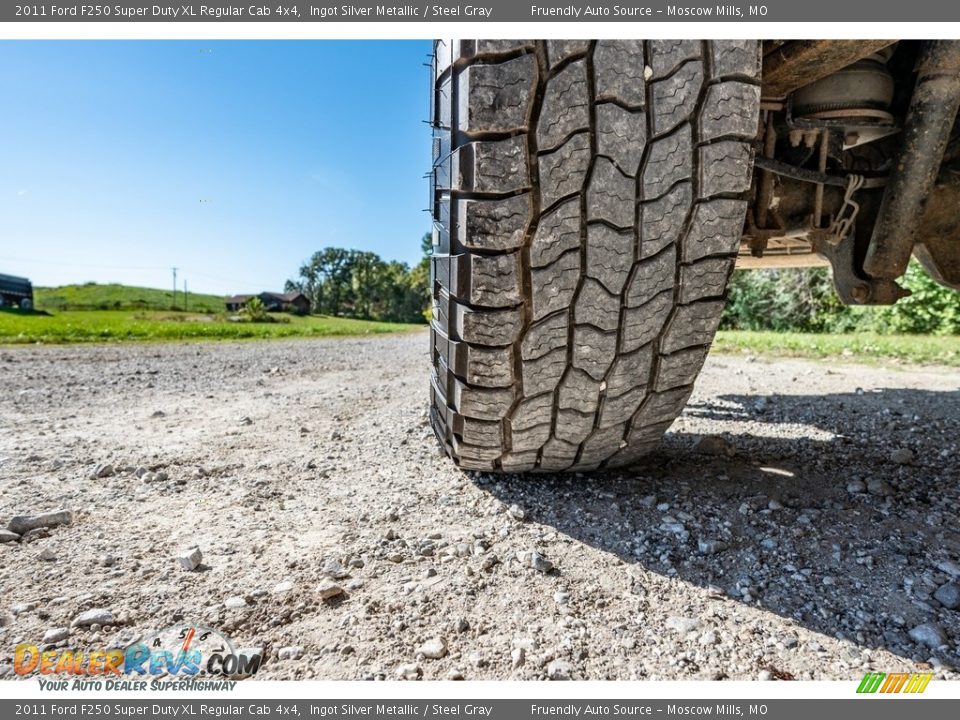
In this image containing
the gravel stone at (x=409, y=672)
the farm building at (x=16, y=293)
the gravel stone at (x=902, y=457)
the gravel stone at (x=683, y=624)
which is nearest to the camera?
the gravel stone at (x=409, y=672)

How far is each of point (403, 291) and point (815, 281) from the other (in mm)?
38568

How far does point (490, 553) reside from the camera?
1.20 meters

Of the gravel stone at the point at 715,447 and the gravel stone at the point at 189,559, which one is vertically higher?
the gravel stone at the point at 715,447

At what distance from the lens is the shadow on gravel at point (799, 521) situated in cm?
102

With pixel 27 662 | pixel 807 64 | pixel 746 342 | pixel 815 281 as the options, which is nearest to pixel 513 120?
pixel 807 64

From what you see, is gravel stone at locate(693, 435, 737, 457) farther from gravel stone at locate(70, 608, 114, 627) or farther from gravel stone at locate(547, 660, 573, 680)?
gravel stone at locate(70, 608, 114, 627)

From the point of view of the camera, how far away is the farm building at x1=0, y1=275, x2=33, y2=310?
1895 cm

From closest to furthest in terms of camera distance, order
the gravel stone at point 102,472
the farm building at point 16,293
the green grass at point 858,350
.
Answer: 1. the gravel stone at point 102,472
2. the green grass at point 858,350
3. the farm building at point 16,293

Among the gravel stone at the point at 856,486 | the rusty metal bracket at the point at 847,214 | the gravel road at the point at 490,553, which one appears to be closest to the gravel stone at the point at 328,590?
the gravel road at the point at 490,553

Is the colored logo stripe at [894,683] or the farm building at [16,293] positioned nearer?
the colored logo stripe at [894,683]

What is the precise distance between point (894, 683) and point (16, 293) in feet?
87.8

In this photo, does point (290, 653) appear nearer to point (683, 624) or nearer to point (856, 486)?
point (683, 624)

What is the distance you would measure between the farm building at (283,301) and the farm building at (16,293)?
2673 cm

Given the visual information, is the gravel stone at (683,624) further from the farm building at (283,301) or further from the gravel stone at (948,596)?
the farm building at (283,301)
